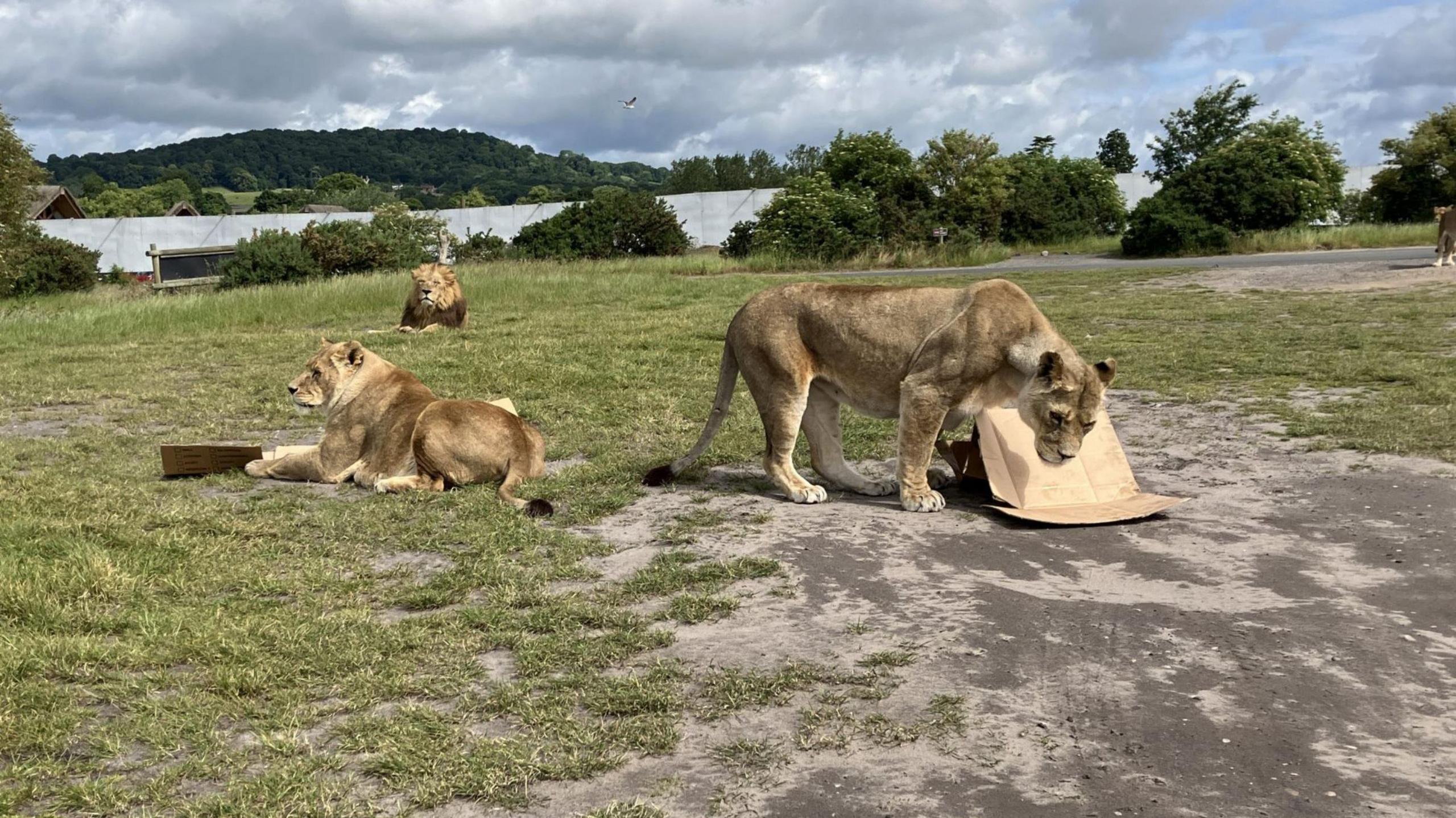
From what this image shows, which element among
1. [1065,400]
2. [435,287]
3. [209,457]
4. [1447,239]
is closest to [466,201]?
[435,287]

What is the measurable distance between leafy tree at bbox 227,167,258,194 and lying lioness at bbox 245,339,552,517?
168881 millimetres

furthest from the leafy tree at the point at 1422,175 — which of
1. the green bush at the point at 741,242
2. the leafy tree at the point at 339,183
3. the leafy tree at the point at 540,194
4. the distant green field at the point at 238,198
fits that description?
the distant green field at the point at 238,198

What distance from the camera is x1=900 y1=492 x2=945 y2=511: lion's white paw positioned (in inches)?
307

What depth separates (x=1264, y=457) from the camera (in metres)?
8.96

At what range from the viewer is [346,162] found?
176500 millimetres

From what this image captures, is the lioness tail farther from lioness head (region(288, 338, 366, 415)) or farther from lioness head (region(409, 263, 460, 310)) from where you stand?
lioness head (region(409, 263, 460, 310))

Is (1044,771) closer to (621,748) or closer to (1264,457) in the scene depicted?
(621,748)

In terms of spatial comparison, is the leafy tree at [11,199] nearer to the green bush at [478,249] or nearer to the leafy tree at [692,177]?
the green bush at [478,249]

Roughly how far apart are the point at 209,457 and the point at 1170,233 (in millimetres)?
30446

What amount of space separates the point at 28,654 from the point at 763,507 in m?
4.35

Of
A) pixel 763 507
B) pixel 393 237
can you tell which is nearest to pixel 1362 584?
pixel 763 507

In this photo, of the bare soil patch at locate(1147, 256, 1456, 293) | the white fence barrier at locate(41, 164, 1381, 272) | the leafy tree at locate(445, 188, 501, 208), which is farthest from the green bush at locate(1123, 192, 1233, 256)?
the leafy tree at locate(445, 188, 501, 208)

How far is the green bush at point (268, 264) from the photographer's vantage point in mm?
29781

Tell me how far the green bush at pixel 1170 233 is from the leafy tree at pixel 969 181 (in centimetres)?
609
